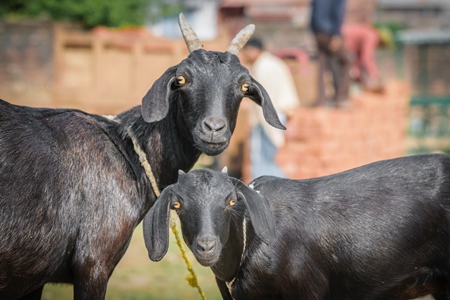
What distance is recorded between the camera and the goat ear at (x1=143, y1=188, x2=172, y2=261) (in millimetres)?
4633

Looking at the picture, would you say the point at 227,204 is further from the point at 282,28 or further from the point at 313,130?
the point at 282,28

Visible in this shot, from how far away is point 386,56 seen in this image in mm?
27953

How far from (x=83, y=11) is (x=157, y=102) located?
44.4 ft

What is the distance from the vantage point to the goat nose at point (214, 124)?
4.96m

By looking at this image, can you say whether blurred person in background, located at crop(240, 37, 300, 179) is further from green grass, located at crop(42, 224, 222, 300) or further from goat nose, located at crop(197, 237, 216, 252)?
goat nose, located at crop(197, 237, 216, 252)

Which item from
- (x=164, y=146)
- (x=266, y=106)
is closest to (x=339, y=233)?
(x=266, y=106)

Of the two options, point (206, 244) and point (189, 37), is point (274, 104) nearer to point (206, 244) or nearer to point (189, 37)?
point (189, 37)

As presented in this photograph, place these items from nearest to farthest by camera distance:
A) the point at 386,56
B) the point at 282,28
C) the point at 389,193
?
the point at 389,193
the point at 282,28
the point at 386,56

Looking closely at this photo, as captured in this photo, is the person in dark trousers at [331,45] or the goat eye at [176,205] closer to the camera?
the goat eye at [176,205]

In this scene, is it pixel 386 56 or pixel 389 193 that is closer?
pixel 389 193

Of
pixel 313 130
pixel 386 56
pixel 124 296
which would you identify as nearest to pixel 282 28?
pixel 386 56

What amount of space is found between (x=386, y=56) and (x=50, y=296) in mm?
21385

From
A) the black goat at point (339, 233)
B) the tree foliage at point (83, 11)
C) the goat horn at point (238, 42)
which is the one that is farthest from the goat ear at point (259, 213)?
the tree foliage at point (83, 11)

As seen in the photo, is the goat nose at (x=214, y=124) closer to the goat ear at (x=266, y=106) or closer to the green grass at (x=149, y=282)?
the goat ear at (x=266, y=106)
